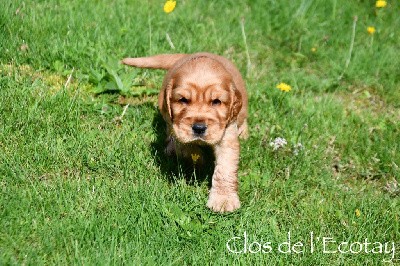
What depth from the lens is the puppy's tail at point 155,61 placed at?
4.32 m

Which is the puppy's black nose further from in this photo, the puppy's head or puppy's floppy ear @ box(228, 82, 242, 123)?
puppy's floppy ear @ box(228, 82, 242, 123)

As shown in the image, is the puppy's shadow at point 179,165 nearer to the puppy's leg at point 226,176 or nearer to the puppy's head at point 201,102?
the puppy's leg at point 226,176

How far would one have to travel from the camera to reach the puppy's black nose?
3320 mm

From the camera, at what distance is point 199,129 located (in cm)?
333

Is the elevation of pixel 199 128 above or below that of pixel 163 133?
above

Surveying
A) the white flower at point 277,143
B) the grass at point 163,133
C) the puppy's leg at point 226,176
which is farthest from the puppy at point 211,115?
the white flower at point 277,143

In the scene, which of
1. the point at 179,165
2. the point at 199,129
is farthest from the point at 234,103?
the point at 179,165

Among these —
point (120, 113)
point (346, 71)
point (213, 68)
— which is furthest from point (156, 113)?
point (346, 71)

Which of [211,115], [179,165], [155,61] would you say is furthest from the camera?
[155,61]

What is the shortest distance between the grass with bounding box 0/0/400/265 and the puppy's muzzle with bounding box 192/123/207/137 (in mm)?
363

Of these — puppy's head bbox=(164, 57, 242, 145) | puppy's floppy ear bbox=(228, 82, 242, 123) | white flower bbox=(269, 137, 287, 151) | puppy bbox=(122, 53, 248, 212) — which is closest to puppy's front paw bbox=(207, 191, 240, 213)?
puppy bbox=(122, 53, 248, 212)

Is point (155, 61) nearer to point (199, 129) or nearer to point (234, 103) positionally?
point (234, 103)

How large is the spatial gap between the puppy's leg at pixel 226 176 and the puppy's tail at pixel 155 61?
2.90ft

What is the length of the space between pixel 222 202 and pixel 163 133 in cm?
95
